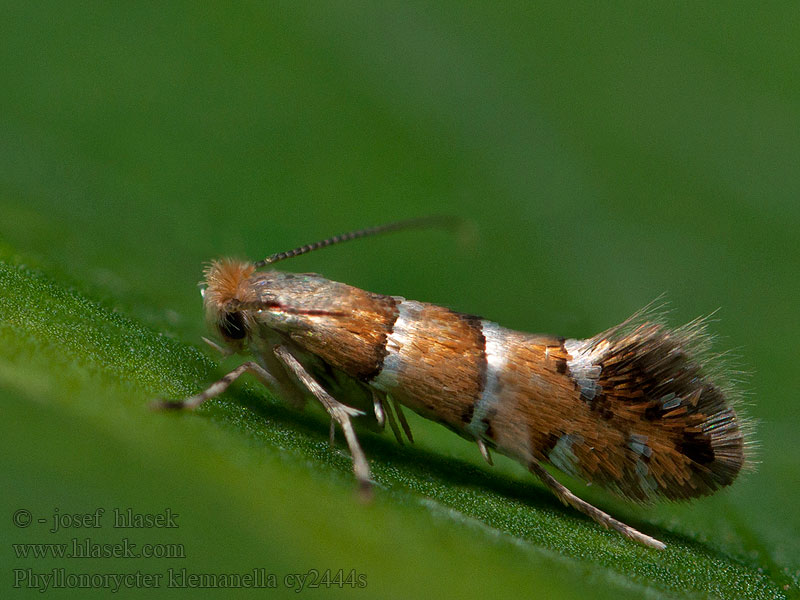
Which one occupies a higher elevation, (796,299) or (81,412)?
(796,299)

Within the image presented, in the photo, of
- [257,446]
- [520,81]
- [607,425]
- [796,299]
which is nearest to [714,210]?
[796,299]

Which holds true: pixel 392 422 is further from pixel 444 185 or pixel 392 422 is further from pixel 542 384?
pixel 444 185

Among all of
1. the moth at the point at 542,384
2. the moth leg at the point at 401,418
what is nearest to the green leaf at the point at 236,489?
the moth at the point at 542,384

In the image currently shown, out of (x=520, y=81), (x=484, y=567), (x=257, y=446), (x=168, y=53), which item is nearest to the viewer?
(x=484, y=567)

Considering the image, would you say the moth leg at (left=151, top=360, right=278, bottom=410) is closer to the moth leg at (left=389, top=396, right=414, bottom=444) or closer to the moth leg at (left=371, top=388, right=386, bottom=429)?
the moth leg at (left=371, top=388, right=386, bottom=429)

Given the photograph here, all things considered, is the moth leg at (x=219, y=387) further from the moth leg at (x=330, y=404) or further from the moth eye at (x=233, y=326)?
the moth eye at (x=233, y=326)

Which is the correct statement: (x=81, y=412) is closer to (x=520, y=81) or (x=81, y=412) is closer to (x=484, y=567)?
(x=484, y=567)
